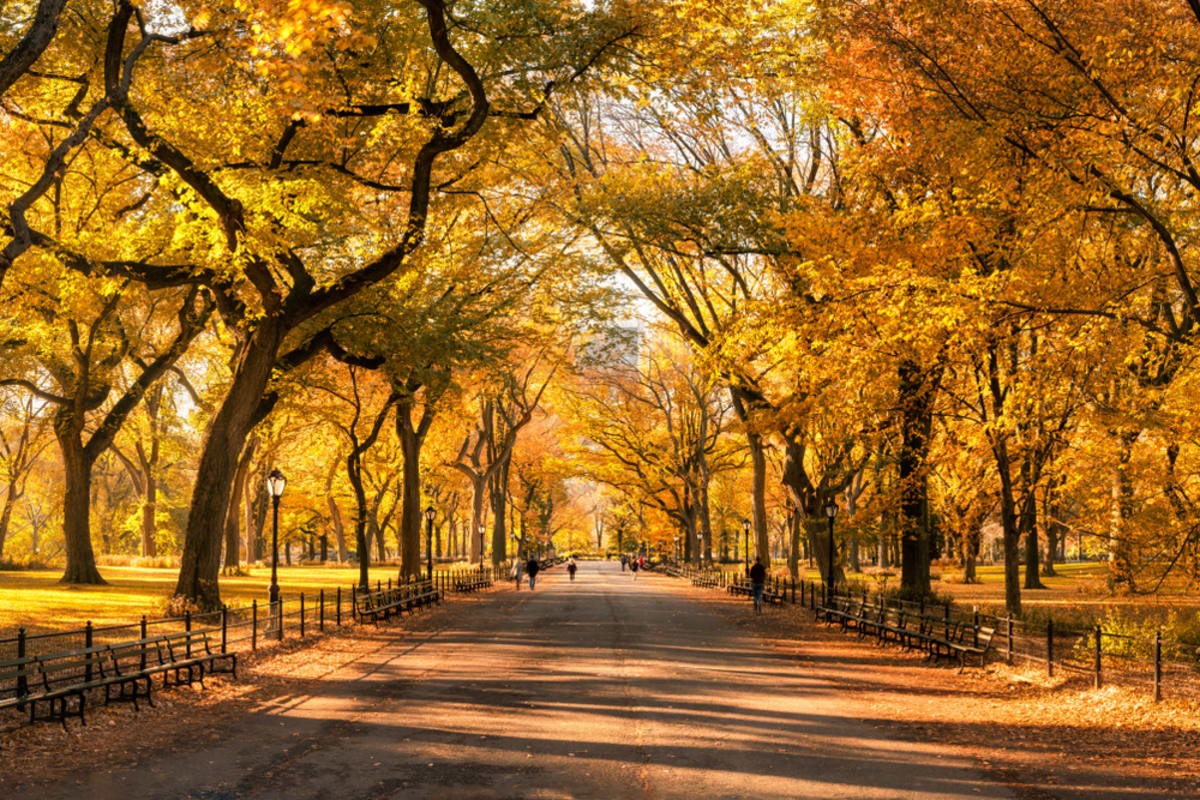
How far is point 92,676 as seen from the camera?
13961 mm

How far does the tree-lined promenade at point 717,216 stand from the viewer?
15375 mm

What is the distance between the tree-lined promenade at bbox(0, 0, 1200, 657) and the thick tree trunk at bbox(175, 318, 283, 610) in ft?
0.22

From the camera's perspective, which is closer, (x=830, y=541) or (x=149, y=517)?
(x=830, y=541)

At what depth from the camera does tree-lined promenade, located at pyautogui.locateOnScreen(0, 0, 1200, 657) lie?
15375 mm

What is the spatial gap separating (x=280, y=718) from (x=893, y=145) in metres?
15.4

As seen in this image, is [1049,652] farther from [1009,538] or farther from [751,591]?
[751,591]

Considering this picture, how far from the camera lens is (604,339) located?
4775 centimetres

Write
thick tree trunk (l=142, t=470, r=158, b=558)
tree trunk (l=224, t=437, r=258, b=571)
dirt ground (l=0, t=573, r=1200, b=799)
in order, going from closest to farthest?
1. dirt ground (l=0, t=573, r=1200, b=799)
2. tree trunk (l=224, t=437, r=258, b=571)
3. thick tree trunk (l=142, t=470, r=158, b=558)

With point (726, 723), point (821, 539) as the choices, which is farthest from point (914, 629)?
point (821, 539)

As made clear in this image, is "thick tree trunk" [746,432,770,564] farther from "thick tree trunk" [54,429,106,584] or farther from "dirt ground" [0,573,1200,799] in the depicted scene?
"thick tree trunk" [54,429,106,584]

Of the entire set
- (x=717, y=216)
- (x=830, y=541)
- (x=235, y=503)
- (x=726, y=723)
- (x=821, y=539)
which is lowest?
(x=726, y=723)

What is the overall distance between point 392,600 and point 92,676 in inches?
626

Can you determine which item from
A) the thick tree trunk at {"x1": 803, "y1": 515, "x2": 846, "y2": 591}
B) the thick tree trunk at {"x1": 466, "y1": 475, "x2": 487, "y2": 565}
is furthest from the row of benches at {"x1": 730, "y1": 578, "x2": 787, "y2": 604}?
the thick tree trunk at {"x1": 466, "y1": 475, "x2": 487, "y2": 565}

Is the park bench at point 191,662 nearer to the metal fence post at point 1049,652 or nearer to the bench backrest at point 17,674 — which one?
the bench backrest at point 17,674
